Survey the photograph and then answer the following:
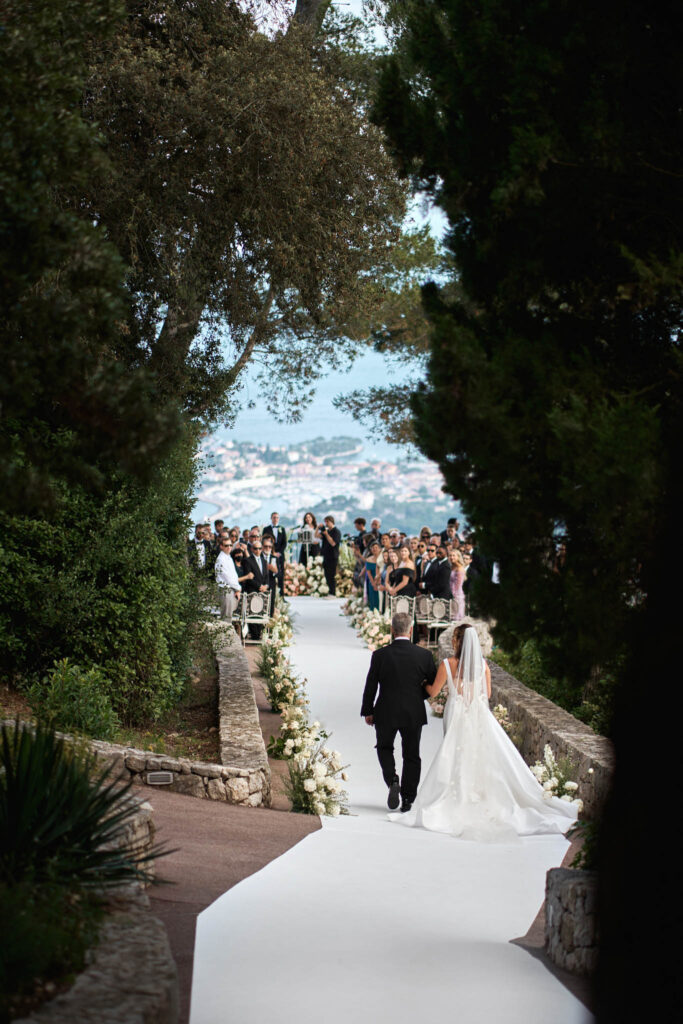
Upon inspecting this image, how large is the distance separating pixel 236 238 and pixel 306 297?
1410 millimetres

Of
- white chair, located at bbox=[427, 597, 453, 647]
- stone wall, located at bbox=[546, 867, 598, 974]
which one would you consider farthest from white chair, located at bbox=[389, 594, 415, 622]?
stone wall, located at bbox=[546, 867, 598, 974]

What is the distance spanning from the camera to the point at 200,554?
20.2 metres

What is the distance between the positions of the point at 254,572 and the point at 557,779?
464 inches

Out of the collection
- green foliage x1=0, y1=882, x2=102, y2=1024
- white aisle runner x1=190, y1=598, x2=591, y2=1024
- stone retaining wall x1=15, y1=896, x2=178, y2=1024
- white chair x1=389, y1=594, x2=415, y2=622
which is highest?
white chair x1=389, y1=594, x2=415, y2=622

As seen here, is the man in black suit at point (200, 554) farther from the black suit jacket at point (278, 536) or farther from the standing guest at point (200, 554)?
the black suit jacket at point (278, 536)

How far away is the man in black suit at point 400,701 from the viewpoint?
11.3 meters

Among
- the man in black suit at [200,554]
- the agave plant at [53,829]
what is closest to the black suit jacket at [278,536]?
the man in black suit at [200,554]

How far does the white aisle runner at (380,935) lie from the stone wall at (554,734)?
72 cm

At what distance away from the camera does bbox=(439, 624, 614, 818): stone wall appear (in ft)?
35.9

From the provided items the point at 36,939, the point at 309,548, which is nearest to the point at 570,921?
the point at 36,939

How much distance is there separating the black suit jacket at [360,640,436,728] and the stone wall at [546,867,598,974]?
15.4 ft

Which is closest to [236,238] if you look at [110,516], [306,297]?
[306,297]

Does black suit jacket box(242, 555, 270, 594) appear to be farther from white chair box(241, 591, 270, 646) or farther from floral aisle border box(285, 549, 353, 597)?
floral aisle border box(285, 549, 353, 597)

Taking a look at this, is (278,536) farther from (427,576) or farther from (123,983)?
(123,983)
